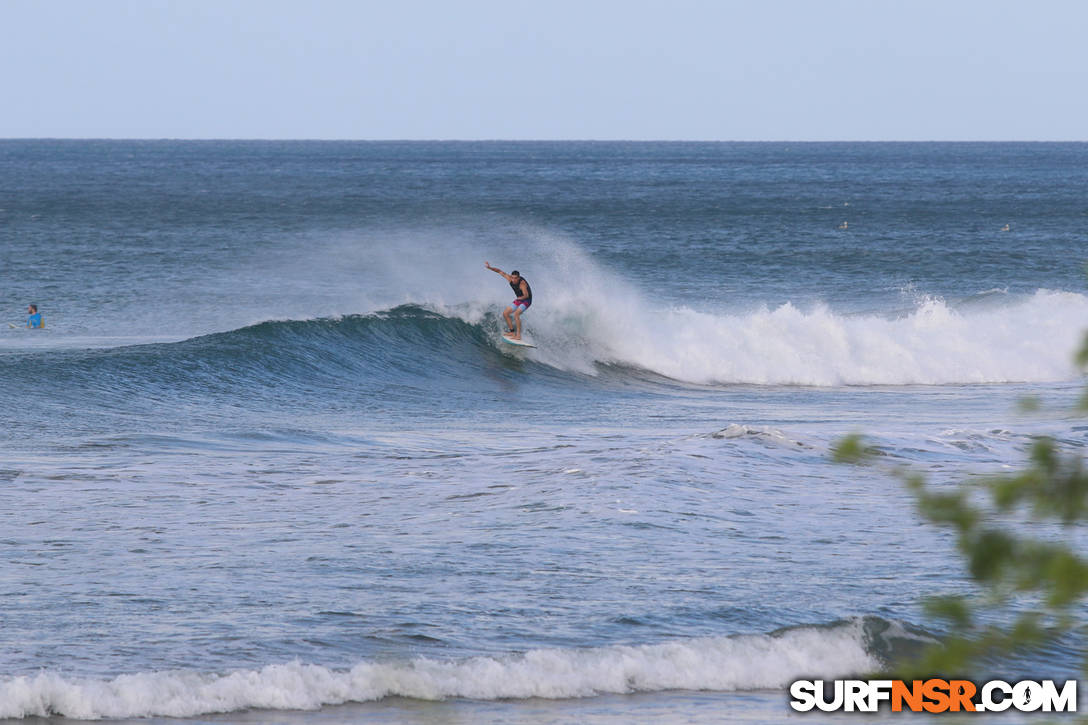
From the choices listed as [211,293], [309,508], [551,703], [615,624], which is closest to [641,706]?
[551,703]

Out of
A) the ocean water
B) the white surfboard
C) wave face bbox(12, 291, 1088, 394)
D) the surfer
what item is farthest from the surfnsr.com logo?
the surfer

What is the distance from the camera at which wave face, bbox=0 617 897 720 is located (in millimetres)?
7145

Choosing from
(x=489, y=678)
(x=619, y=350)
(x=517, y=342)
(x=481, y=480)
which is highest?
(x=619, y=350)

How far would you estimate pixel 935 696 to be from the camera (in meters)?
6.95

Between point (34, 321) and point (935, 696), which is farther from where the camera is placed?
point (34, 321)

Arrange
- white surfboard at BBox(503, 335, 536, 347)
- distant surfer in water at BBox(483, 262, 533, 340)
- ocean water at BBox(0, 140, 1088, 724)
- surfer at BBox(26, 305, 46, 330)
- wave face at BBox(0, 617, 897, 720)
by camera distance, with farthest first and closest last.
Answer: surfer at BBox(26, 305, 46, 330) → white surfboard at BBox(503, 335, 536, 347) → distant surfer in water at BBox(483, 262, 533, 340) → ocean water at BBox(0, 140, 1088, 724) → wave face at BBox(0, 617, 897, 720)

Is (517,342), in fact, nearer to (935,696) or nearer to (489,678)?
(489,678)

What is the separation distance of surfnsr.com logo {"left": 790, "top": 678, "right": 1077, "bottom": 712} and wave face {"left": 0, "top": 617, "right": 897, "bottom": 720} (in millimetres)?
232

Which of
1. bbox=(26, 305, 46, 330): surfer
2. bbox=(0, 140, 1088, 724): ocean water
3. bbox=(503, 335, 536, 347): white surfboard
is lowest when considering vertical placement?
bbox=(0, 140, 1088, 724): ocean water

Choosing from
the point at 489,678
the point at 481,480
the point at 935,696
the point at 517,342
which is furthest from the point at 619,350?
the point at 935,696

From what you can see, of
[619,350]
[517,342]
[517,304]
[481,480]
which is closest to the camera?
[481,480]

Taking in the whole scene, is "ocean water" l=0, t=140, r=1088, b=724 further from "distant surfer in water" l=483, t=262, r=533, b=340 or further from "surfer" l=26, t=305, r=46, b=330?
"surfer" l=26, t=305, r=46, b=330

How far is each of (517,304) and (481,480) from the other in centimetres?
1181

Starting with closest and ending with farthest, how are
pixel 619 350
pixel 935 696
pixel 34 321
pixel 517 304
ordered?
pixel 935 696
pixel 517 304
pixel 619 350
pixel 34 321
